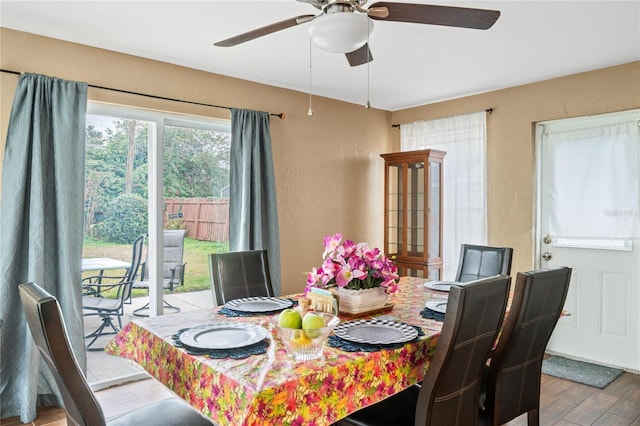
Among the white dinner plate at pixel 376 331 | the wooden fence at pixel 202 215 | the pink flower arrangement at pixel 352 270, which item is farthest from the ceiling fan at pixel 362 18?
the wooden fence at pixel 202 215

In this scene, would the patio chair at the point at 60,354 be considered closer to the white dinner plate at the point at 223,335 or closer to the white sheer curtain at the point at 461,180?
the white dinner plate at the point at 223,335

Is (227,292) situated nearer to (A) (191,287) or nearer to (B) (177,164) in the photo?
(A) (191,287)

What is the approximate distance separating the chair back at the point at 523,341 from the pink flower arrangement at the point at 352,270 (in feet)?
1.82

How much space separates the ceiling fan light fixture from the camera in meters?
1.70

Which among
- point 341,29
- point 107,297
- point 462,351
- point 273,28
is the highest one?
point 273,28

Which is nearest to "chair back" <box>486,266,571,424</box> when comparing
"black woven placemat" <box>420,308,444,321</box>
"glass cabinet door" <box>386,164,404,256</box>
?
"black woven placemat" <box>420,308,444,321</box>

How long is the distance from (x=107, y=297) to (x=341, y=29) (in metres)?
2.69

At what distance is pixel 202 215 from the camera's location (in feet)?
12.4

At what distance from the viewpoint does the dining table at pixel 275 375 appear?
1.29 metres

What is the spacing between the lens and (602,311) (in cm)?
369

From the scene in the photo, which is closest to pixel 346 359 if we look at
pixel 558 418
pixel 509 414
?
pixel 509 414

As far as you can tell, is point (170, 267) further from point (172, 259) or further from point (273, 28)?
point (273, 28)

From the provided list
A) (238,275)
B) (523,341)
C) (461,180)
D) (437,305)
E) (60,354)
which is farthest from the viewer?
(461,180)

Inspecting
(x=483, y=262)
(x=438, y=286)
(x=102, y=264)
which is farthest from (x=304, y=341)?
(x=102, y=264)
